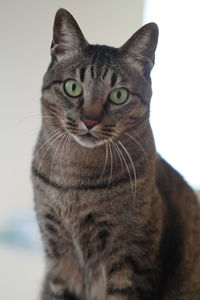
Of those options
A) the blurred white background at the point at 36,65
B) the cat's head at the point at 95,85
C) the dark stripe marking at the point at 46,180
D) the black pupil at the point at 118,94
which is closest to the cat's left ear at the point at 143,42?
the cat's head at the point at 95,85

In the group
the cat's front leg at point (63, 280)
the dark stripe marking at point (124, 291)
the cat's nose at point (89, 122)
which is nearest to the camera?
the cat's nose at point (89, 122)

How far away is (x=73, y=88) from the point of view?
40.3 inches

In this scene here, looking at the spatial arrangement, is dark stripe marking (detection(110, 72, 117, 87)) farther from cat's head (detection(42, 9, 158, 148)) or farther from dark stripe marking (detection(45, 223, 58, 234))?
dark stripe marking (detection(45, 223, 58, 234))

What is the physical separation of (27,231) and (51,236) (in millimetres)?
513

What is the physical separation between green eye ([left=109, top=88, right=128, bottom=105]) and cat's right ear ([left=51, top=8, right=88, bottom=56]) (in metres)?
0.14

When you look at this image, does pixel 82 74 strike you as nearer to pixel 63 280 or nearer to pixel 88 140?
pixel 88 140

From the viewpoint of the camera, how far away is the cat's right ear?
40.3 inches

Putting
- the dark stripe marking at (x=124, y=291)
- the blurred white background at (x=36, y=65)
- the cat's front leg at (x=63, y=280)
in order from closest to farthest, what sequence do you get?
the dark stripe marking at (x=124, y=291) → the cat's front leg at (x=63, y=280) → the blurred white background at (x=36, y=65)

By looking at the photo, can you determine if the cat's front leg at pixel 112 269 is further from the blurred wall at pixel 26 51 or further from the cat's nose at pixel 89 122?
the blurred wall at pixel 26 51

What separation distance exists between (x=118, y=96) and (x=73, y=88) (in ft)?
0.35

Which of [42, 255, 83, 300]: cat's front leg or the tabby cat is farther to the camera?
[42, 255, 83, 300]: cat's front leg

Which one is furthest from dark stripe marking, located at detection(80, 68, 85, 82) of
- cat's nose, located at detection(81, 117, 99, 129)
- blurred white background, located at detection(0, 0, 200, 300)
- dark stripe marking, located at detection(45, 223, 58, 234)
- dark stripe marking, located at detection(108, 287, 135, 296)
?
blurred white background, located at detection(0, 0, 200, 300)

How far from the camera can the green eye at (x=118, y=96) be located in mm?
1021

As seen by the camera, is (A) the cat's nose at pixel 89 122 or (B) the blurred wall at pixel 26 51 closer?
(A) the cat's nose at pixel 89 122
